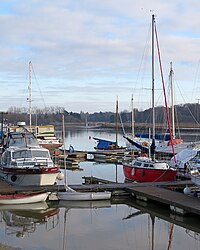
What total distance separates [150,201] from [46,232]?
23.0ft

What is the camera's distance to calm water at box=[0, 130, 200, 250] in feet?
54.7

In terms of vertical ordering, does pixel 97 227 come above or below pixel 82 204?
below

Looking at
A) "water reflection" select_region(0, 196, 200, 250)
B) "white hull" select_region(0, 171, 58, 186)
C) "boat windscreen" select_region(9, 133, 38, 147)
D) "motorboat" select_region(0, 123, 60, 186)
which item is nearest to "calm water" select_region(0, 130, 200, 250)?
"water reflection" select_region(0, 196, 200, 250)

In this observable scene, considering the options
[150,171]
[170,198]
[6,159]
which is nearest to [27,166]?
[6,159]

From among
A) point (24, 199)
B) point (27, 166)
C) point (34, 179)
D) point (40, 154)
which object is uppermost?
point (40, 154)

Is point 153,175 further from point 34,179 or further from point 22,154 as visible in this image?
point 22,154

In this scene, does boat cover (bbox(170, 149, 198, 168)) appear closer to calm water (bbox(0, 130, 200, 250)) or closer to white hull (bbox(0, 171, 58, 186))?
calm water (bbox(0, 130, 200, 250))

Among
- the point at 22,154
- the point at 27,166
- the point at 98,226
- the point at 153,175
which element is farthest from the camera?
the point at 153,175

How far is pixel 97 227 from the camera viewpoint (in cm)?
1914

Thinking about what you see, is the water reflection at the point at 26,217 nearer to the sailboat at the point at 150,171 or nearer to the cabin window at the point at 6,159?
the cabin window at the point at 6,159

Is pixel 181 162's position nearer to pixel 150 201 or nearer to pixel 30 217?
pixel 150 201

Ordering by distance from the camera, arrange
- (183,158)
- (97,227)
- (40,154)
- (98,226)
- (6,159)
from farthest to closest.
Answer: (183,158)
(6,159)
(40,154)
(98,226)
(97,227)

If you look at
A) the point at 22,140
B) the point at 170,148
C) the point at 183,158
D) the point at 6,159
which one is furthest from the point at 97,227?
the point at 170,148

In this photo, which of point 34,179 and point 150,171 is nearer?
point 34,179
